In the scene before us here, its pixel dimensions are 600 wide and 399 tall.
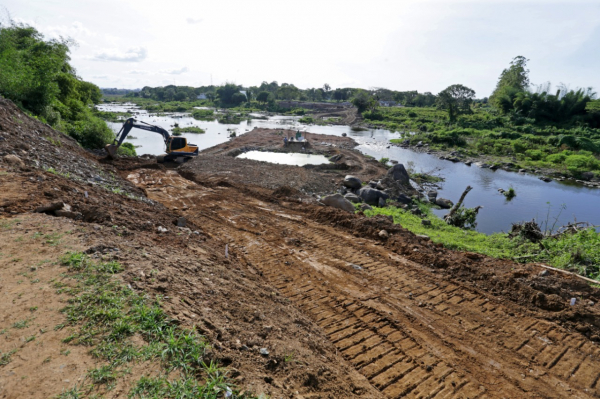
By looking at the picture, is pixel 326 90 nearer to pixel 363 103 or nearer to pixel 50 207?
pixel 363 103

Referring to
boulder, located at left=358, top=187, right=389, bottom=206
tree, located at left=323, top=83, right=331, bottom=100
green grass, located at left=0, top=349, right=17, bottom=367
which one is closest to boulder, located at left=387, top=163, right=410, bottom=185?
boulder, located at left=358, top=187, right=389, bottom=206

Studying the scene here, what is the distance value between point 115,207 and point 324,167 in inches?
698

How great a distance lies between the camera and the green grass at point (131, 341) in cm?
299

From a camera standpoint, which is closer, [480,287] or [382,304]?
[382,304]

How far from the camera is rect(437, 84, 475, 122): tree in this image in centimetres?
5400

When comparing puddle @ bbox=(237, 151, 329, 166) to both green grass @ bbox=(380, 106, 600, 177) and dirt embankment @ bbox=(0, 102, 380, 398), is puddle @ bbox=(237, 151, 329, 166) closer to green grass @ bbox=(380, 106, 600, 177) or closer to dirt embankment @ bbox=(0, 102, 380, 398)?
green grass @ bbox=(380, 106, 600, 177)

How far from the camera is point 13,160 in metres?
8.16

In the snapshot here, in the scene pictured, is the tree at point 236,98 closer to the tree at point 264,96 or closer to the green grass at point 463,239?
the tree at point 264,96

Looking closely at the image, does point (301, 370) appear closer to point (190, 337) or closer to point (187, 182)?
point (190, 337)

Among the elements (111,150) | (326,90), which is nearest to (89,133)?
(111,150)

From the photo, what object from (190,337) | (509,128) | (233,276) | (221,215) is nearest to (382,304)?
(233,276)

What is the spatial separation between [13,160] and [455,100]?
60.4 m

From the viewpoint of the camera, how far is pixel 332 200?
13438mm

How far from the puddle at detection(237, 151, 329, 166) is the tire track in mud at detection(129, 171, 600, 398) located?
19745 millimetres
